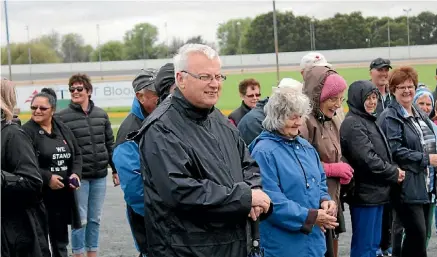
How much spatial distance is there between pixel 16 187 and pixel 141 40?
2932 inches

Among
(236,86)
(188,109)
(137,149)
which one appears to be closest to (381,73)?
(137,149)

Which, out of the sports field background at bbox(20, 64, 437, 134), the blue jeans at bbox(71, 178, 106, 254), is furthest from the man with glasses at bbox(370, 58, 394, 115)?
the sports field background at bbox(20, 64, 437, 134)

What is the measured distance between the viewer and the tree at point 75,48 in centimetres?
7975

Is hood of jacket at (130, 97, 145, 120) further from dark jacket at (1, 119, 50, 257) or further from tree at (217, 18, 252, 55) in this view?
tree at (217, 18, 252, 55)

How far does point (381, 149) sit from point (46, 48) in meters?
71.4

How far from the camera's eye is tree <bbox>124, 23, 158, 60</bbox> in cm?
7324

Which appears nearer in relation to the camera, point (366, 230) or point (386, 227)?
point (366, 230)

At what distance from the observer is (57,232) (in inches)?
250

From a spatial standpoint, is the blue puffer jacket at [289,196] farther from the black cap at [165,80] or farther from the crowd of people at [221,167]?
the black cap at [165,80]

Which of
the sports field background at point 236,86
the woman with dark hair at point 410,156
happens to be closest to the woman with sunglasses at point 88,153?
the woman with dark hair at point 410,156

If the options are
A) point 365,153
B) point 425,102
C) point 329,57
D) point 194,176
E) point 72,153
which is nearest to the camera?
point 194,176

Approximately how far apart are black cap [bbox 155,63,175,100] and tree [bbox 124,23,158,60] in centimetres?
6622

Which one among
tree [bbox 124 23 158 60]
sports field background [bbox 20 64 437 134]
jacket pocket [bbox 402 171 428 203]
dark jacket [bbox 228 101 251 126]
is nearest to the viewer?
jacket pocket [bbox 402 171 428 203]

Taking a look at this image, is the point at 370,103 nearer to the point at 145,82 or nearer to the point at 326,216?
the point at 326,216
